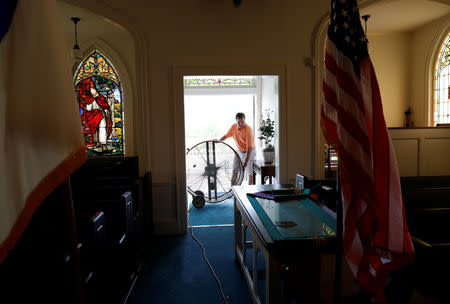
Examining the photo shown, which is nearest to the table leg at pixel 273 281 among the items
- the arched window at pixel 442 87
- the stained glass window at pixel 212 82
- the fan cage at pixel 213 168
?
the fan cage at pixel 213 168

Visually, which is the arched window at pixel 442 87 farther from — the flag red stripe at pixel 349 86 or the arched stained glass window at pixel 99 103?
the arched stained glass window at pixel 99 103

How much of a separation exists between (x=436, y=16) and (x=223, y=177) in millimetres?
4540

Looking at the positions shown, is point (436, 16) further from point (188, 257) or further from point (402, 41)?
point (188, 257)

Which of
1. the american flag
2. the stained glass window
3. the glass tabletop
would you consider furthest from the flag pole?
the stained glass window

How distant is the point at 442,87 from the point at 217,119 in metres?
5.36

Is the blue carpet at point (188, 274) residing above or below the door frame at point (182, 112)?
below

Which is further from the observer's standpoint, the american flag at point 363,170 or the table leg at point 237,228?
the table leg at point 237,228

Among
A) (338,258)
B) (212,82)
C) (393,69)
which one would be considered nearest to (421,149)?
(393,69)

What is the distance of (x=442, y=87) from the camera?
5.26 m

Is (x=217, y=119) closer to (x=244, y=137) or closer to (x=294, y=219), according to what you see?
(x=244, y=137)

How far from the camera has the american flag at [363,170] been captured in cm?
130

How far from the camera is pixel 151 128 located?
4.08 m

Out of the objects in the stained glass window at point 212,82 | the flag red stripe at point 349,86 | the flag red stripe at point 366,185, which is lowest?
the flag red stripe at point 366,185

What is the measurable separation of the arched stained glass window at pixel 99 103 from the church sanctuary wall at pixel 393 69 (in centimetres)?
498
